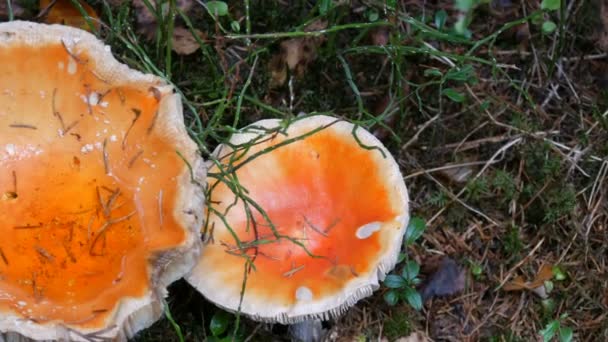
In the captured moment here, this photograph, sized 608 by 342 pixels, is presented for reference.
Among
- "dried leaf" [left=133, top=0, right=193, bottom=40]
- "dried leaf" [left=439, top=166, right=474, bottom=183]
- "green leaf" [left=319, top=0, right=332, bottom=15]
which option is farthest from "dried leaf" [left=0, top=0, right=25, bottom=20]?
"dried leaf" [left=439, top=166, right=474, bottom=183]

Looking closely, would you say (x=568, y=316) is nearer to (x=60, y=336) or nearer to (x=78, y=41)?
(x=60, y=336)

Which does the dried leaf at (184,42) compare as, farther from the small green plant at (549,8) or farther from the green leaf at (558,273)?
the green leaf at (558,273)

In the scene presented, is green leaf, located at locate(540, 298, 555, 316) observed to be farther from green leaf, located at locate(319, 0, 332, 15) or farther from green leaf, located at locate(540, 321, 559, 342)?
green leaf, located at locate(319, 0, 332, 15)

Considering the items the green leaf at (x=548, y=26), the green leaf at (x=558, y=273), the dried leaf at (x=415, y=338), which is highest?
the green leaf at (x=548, y=26)

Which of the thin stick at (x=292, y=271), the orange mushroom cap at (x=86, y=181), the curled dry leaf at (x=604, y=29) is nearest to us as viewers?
the orange mushroom cap at (x=86, y=181)

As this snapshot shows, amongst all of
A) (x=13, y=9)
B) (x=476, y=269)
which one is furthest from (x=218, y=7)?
(x=476, y=269)

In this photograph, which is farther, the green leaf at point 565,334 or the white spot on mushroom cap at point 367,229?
the green leaf at point 565,334

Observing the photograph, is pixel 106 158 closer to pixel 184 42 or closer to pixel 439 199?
pixel 184 42

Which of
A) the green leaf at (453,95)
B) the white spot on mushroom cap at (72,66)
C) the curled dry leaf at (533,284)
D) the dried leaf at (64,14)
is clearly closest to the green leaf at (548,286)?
the curled dry leaf at (533,284)
